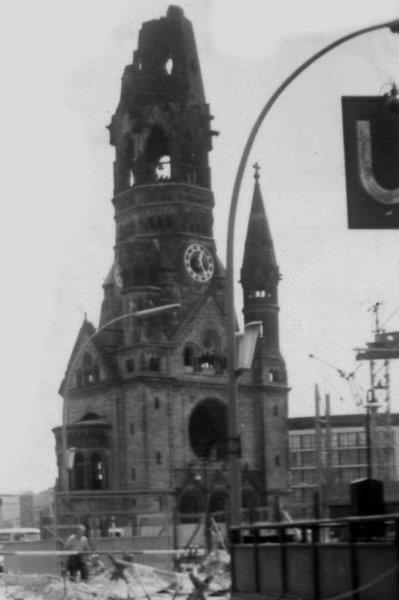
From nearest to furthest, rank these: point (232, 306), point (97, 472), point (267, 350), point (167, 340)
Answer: point (232, 306), point (97, 472), point (167, 340), point (267, 350)

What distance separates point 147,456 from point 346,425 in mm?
64622

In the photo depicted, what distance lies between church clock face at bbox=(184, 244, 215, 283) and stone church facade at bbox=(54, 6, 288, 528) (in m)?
0.10

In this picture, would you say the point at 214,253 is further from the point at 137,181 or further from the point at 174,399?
the point at 174,399

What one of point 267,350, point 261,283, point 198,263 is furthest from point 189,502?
point 261,283

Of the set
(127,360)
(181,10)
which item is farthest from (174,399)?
(181,10)

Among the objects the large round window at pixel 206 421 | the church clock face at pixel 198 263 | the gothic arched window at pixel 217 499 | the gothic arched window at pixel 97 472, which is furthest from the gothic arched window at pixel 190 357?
the gothic arched window at pixel 97 472

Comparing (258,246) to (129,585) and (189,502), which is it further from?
(129,585)

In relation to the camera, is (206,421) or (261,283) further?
(261,283)

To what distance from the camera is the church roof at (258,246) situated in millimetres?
93062

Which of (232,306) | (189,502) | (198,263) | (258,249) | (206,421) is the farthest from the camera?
(258,249)

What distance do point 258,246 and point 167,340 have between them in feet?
41.4

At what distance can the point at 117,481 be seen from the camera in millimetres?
81125

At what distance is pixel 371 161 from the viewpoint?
16.4 metres

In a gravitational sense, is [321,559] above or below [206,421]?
below
